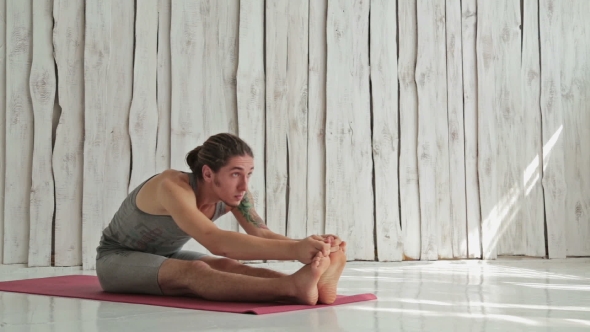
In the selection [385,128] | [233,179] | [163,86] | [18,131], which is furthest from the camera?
[385,128]

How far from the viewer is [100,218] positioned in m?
4.97

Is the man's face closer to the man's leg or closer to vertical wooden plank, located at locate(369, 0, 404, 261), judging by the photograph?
the man's leg

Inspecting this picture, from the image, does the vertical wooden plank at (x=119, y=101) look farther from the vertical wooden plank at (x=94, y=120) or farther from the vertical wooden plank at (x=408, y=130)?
the vertical wooden plank at (x=408, y=130)

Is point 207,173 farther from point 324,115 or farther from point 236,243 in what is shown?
point 324,115

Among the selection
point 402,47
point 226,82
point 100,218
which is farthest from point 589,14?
point 100,218

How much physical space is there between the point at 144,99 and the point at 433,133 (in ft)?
7.23

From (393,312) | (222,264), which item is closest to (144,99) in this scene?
(222,264)

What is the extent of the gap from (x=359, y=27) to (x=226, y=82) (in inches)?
44.6

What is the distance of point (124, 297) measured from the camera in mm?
3162

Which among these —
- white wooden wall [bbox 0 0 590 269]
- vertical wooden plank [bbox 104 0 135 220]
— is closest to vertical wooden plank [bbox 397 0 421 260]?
white wooden wall [bbox 0 0 590 269]

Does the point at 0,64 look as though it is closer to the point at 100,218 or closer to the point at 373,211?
the point at 100,218

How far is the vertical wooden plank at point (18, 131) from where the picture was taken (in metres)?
4.89

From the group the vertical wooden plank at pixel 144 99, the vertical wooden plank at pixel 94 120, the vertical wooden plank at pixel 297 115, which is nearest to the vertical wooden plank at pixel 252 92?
the vertical wooden plank at pixel 297 115

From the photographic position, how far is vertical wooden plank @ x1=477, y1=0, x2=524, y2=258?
225 inches
